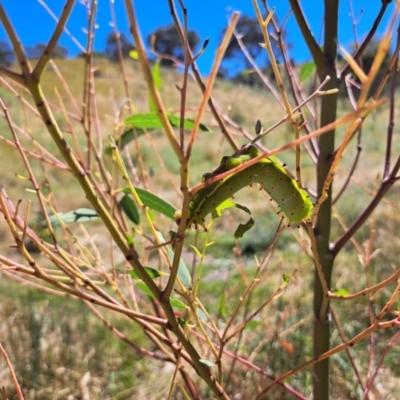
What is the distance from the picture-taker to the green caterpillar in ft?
1.35

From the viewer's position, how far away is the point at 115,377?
167 cm

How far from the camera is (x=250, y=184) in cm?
44

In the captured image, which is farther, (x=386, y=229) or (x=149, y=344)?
A: (x=386, y=229)

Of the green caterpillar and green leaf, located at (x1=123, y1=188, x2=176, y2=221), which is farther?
green leaf, located at (x1=123, y1=188, x2=176, y2=221)

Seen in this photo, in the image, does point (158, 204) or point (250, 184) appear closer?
point (250, 184)

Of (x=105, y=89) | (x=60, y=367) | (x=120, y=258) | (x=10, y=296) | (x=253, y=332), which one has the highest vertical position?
(x=105, y=89)

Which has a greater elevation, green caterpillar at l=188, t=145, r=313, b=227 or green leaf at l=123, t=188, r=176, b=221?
green leaf at l=123, t=188, r=176, b=221

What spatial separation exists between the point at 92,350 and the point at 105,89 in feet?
45.5

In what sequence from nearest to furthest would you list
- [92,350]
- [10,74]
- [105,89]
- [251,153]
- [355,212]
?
[10,74], [251,153], [92,350], [355,212], [105,89]

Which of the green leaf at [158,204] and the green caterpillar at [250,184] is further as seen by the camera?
the green leaf at [158,204]

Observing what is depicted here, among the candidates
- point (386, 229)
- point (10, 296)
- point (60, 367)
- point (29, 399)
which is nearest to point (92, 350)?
point (60, 367)

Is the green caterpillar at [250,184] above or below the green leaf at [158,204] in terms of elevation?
below

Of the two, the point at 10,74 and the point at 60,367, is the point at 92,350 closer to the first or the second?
the point at 60,367

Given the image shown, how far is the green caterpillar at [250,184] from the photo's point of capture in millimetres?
410
